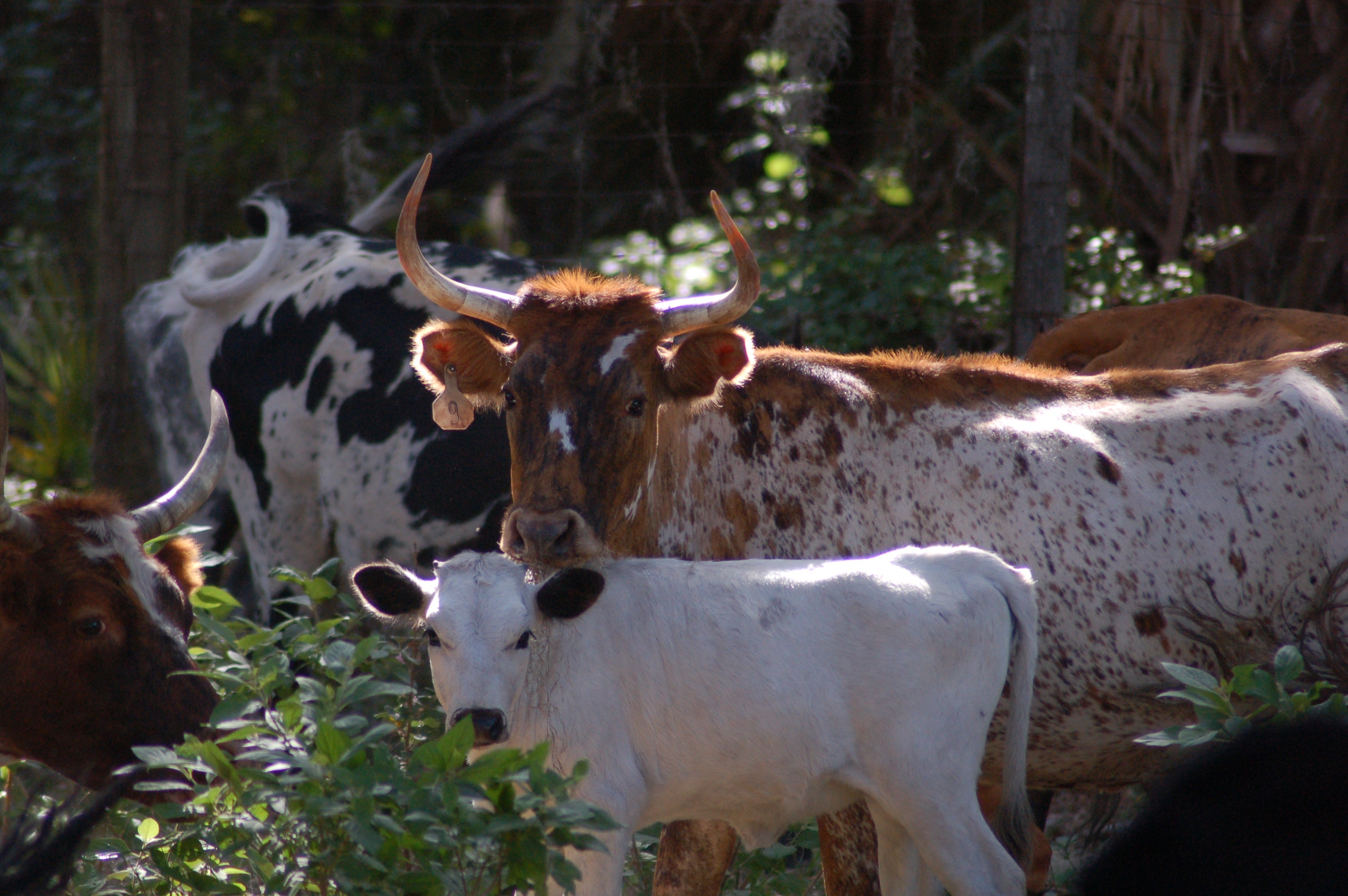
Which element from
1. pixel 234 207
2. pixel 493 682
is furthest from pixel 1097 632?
pixel 234 207

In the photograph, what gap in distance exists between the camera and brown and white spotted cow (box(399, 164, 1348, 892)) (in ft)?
11.8

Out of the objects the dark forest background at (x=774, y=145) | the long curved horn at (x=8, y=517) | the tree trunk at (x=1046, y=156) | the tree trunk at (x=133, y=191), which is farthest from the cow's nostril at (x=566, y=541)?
the tree trunk at (x=133, y=191)

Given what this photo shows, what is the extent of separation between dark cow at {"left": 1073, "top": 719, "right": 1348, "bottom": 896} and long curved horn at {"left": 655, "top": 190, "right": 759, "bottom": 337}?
2.03 m

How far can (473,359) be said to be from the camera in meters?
3.77

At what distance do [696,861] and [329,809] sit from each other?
A: 144 centimetres

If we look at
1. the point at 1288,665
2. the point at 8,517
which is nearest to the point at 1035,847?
the point at 1288,665

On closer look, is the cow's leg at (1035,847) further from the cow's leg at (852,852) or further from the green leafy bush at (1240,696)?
the green leafy bush at (1240,696)

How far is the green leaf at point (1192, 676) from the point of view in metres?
2.82

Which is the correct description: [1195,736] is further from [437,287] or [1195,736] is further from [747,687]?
[437,287]

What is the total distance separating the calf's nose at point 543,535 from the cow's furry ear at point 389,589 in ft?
0.96

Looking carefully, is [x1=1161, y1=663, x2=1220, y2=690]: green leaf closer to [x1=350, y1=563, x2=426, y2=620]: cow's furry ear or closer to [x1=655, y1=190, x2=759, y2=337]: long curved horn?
[x1=655, y1=190, x2=759, y2=337]: long curved horn

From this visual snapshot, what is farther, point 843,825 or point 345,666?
point 843,825

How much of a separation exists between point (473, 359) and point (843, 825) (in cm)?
164

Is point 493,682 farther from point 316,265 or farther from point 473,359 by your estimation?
point 316,265
